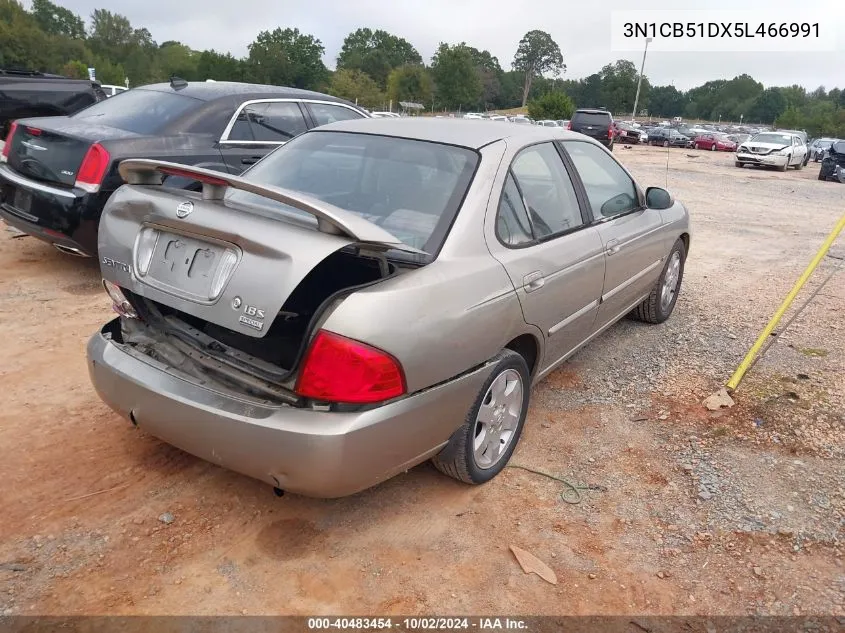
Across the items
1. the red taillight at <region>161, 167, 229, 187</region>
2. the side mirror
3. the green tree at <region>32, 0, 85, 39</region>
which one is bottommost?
the side mirror

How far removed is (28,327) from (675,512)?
4228 mm

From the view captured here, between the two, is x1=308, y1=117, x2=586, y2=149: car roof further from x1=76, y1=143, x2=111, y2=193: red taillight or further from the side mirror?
x1=76, y1=143, x2=111, y2=193: red taillight

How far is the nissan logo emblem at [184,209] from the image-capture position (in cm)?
242

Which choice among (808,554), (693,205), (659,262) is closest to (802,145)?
(693,205)

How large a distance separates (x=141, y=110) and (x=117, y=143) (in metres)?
0.81

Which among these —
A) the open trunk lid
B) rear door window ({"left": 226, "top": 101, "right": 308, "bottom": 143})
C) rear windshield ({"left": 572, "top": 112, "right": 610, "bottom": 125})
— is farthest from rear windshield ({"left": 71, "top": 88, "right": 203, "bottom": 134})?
rear windshield ({"left": 572, "top": 112, "right": 610, "bottom": 125})

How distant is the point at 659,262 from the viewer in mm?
4777

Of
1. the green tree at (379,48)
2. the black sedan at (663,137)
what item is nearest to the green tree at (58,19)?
the green tree at (379,48)

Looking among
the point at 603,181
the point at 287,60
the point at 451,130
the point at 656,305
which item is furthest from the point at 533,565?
the point at 287,60

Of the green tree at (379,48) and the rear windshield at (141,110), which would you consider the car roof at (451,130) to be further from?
the green tree at (379,48)

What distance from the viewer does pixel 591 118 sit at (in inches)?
1014

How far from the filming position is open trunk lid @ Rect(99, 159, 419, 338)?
2.16 metres

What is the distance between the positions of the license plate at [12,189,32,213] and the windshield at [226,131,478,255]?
2.69 meters

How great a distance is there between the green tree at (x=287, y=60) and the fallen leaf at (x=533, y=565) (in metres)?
85.0
